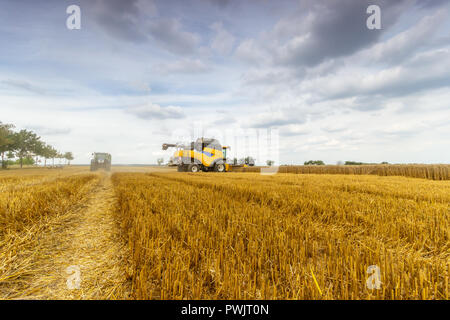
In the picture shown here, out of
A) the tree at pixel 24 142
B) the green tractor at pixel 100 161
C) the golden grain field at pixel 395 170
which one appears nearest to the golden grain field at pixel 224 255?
the golden grain field at pixel 395 170

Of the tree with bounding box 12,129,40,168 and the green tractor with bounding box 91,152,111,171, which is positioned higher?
the tree with bounding box 12,129,40,168

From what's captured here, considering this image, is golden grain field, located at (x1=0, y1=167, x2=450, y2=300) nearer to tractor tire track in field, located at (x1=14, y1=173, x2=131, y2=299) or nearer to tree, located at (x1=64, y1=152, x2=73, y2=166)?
tractor tire track in field, located at (x1=14, y1=173, x2=131, y2=299)

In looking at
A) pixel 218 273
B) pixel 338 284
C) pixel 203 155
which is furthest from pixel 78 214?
pixel 203 155

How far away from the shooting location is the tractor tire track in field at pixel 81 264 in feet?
4.99

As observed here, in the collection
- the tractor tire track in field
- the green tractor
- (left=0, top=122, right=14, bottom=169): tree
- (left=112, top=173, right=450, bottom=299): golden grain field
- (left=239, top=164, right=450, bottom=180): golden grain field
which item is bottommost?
the tractor tire track in field

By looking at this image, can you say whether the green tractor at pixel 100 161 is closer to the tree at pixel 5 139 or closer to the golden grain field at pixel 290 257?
the tree at pixel 5 139

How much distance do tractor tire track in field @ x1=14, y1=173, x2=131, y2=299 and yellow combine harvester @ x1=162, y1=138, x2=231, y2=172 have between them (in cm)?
1665

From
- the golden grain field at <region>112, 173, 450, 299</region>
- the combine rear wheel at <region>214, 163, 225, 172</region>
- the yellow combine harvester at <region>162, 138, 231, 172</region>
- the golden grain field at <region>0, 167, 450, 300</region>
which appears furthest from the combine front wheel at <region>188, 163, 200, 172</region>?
the golden grain field at <region>112, 173, 450, 299</region>

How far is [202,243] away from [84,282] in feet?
3.60

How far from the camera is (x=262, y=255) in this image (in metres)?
1.82

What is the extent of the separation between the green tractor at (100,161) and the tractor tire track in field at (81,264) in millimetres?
32541

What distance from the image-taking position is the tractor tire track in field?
1.52 m
